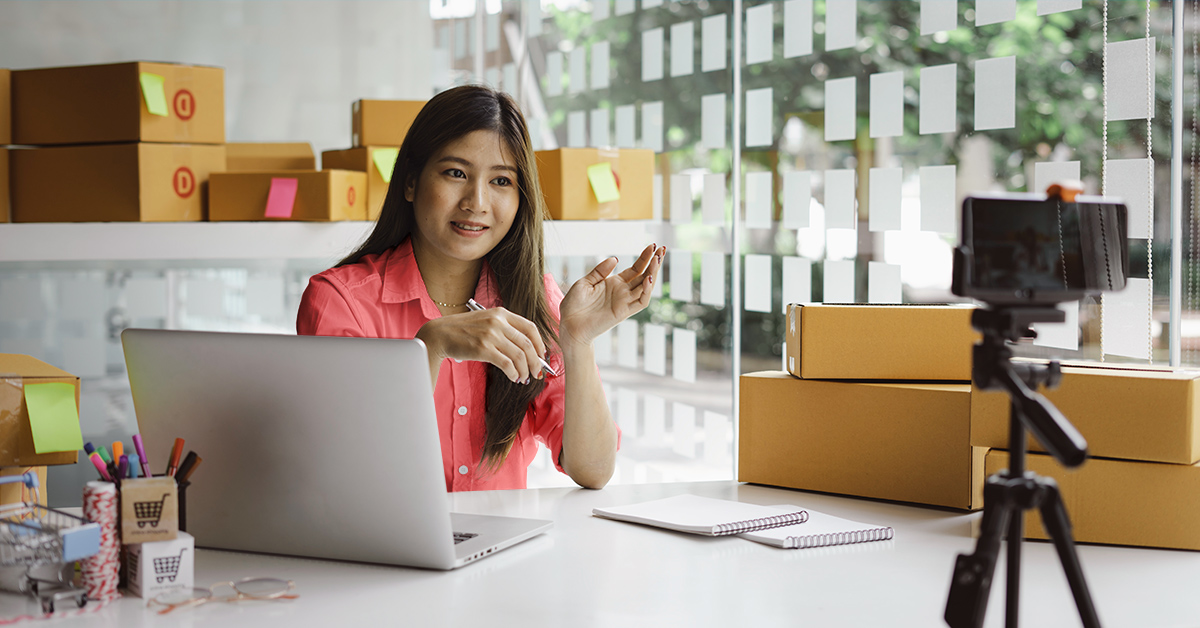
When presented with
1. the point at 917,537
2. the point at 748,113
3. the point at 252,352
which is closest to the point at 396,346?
the point at 252,352

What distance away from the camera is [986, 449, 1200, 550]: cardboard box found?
1.12 m

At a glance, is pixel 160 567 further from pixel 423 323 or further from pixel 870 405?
pixel 870 405

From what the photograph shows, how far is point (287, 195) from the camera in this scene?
7.34 feet

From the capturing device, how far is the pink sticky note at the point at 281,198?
2204mm

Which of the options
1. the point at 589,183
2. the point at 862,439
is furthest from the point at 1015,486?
the point at 589,183

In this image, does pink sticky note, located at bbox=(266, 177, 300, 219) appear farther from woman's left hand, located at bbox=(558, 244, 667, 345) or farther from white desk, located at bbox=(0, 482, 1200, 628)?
white desk, located at bbox=(0, 482, 1200, 628)

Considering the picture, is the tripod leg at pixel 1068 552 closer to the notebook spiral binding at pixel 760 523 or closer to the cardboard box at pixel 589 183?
the notebook spiral binding at pixel 760 523

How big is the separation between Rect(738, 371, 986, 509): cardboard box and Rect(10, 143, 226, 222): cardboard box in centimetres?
145

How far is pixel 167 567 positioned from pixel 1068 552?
2.70ft

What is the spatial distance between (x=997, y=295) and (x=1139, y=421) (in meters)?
0.53

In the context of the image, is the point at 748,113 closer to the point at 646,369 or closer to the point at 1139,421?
the point at 646,369

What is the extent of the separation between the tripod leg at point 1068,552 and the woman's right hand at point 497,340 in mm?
638

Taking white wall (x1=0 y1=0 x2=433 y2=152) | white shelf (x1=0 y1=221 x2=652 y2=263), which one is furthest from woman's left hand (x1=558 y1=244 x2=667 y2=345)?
white wall (x1=0 y1=0 x2=433 y2=152)

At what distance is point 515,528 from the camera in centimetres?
115
